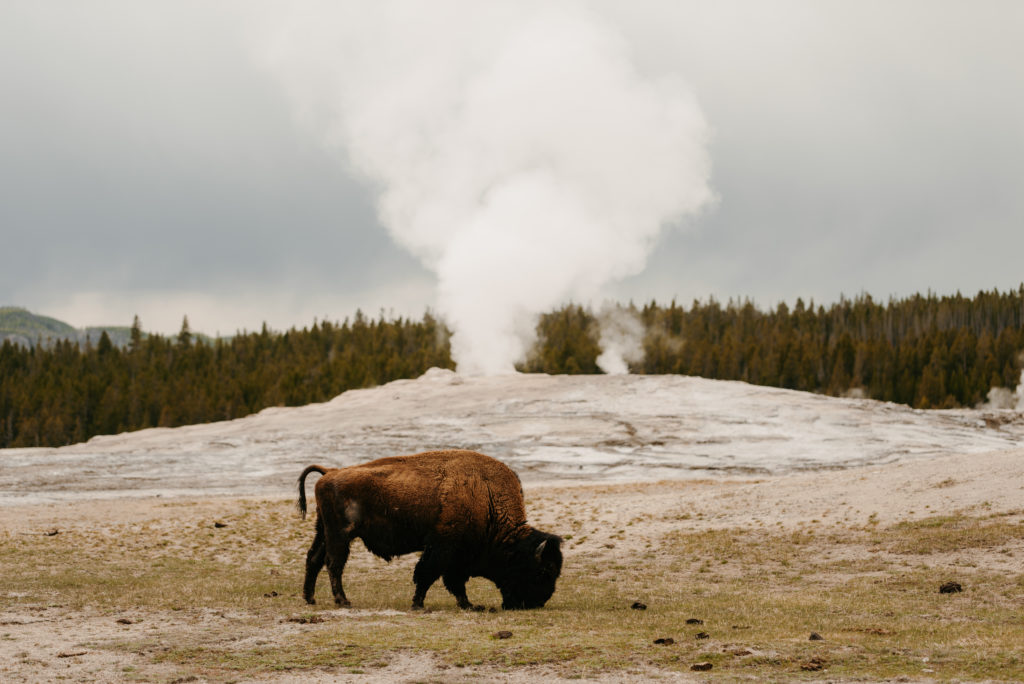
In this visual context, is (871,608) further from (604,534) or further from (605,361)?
(605,361)

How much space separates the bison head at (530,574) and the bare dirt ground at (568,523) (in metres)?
2.49

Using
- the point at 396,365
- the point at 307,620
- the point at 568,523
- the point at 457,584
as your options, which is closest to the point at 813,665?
the point at 457,584

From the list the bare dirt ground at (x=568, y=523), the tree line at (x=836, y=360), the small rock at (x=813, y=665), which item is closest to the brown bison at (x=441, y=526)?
the bare dirt ground at (x=568, y=523)

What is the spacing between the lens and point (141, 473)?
4741 centimetres

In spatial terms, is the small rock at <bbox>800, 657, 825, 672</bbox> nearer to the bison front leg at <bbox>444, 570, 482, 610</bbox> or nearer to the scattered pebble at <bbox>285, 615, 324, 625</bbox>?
the bison front leg at <bbox>444, 570, 482, 610</bbox>

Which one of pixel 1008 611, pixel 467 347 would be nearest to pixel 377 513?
pixel 1008 611

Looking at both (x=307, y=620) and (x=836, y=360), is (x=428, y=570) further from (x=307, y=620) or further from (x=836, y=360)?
(x=836, y=360)

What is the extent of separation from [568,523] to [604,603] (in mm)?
12578

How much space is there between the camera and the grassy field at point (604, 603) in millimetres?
9211

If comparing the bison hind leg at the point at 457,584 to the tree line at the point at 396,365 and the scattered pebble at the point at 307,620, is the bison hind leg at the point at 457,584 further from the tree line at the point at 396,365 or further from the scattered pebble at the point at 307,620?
the tree line at the point at 396,365

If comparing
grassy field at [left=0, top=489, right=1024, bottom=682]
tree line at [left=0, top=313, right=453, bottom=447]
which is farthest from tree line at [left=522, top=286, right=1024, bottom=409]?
grassy field at [left=0, top=489, right=1024, bottom=682]

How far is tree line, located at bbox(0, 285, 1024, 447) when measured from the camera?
118 m

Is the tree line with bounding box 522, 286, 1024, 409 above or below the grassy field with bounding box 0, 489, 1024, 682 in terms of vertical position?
above

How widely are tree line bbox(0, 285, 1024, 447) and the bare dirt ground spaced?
85744 millimetres
